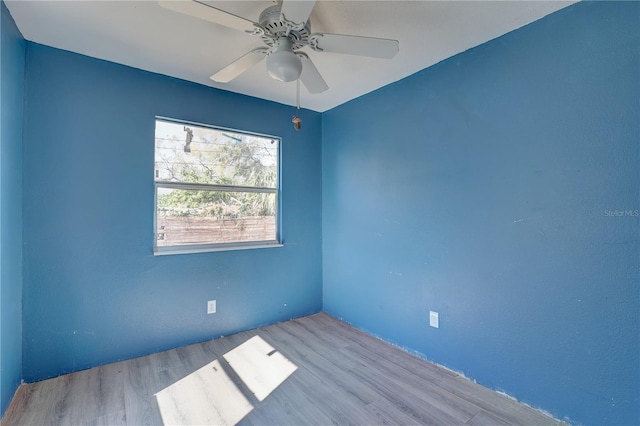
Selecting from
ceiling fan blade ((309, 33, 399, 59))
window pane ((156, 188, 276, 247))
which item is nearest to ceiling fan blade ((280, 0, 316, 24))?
ceiling fan blade ((309, 33, 399, 59))

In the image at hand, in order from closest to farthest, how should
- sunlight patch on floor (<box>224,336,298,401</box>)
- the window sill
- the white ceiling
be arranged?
the white ceiling
sunlight patch on floor (<box>224,336,298,401</box>)
the window sill

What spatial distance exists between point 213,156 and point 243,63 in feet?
3.82

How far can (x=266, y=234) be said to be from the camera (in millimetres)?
3178

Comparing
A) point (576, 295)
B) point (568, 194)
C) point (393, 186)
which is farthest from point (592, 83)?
point (393, 186)

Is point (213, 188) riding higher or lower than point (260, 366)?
higher

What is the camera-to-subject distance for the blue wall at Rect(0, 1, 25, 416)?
1.71 metres

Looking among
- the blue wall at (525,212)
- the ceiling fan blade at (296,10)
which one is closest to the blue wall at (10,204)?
the ceiling fan blade at (296,10)

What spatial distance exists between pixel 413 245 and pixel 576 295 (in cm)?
108

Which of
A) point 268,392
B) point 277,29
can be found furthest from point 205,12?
point 268,392

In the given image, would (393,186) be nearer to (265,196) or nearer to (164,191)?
(265,196)

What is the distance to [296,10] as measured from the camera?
1.37m

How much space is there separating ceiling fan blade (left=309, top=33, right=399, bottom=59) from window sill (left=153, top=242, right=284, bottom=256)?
75.4 inches

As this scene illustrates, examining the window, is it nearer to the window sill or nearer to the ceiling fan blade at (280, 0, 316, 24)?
the window sill

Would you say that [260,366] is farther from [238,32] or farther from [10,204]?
[238,32]
